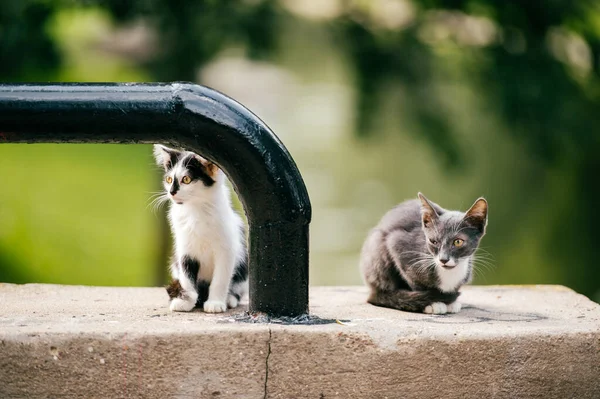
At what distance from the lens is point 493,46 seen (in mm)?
4531

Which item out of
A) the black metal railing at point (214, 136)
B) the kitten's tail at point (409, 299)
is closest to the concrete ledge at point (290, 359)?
Answer: the black metal railing at point (214, 136)

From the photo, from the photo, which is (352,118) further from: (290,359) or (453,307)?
(290,359)

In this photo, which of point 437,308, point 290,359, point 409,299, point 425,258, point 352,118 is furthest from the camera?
point 352,118

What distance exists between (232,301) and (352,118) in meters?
1.54

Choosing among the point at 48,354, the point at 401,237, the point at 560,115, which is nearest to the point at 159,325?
the point at 48,354

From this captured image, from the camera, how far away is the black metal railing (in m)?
2.52

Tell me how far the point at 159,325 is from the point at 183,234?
0.92 m

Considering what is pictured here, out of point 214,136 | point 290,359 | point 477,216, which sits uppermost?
point 214,136

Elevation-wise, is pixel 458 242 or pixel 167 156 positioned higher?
pixel 167 156

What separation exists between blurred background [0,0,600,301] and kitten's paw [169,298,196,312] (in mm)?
1530

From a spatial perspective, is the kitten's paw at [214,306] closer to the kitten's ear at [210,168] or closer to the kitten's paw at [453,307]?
the kitten's ear at [210,168]

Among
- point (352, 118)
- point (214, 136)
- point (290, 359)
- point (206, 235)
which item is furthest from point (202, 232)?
point (352, 118)

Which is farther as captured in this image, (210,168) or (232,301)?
(210,168)

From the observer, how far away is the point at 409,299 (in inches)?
141
